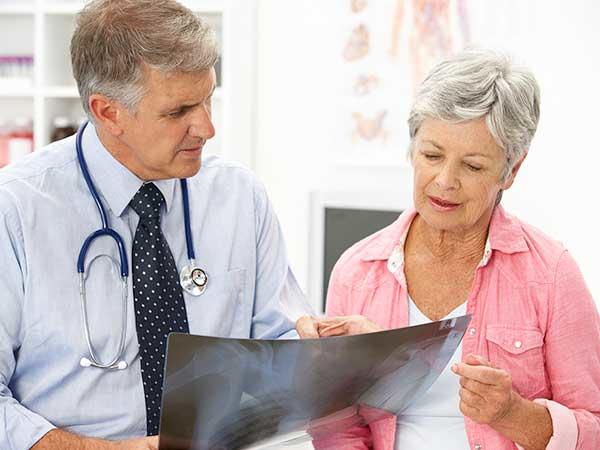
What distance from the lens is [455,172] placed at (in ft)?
5.34

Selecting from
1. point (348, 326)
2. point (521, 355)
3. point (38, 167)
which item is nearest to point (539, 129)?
point (521, 355)

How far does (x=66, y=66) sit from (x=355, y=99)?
1244mm

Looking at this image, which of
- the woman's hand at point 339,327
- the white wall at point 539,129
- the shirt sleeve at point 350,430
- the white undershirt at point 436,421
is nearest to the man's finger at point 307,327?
the woman's hand at point 339,327

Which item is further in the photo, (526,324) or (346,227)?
(346,227)

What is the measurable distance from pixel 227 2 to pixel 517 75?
210cm

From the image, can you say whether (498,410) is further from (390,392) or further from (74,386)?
(74,386)

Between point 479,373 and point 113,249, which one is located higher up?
point 113,249

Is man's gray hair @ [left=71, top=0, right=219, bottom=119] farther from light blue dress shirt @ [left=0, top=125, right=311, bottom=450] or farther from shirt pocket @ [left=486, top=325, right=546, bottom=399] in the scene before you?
shirt pocket @ [left=486, top=325, right=546, bottom=399]

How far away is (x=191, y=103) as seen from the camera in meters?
1.57

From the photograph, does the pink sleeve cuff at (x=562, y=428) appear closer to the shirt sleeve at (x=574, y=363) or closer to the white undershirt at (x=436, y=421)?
the shirt sleeve at (x=574, y=363)

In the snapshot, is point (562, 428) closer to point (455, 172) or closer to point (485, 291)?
point (485, 291)

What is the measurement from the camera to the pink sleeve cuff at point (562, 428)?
5.21ft

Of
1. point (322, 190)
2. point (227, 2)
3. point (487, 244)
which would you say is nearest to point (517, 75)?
point (487, 244)

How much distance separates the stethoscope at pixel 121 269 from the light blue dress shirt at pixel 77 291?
0.03 feet
